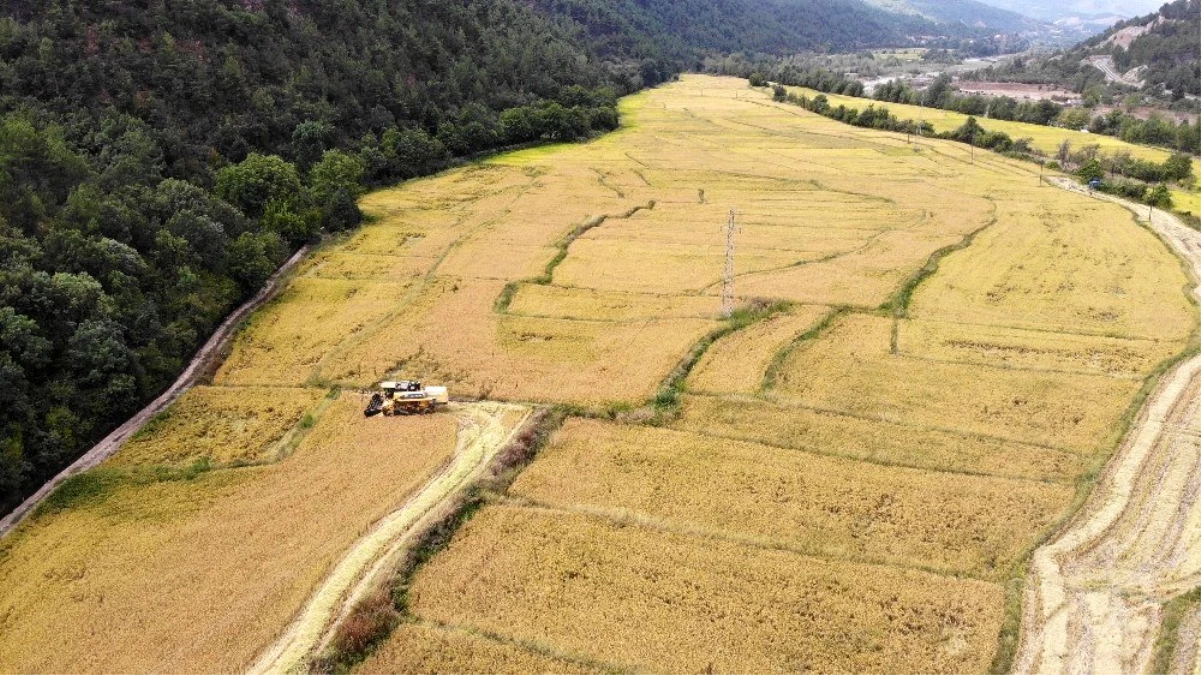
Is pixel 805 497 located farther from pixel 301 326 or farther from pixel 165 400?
pixel 165 400

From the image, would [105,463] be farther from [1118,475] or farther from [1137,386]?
[1137,386]

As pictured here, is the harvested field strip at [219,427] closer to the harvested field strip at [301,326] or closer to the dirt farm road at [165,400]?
the dirt farm road at [165,400]

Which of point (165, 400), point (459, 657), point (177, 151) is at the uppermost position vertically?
point (177, 151)

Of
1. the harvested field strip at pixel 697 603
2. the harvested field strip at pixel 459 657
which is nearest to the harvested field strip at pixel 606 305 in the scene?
the harvested field strip at pixel 697 603

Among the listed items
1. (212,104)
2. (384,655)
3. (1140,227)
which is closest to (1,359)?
(384,655)

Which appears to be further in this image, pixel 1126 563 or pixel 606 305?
pixel 606 305

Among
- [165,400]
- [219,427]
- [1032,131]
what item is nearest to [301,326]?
[165,400]
